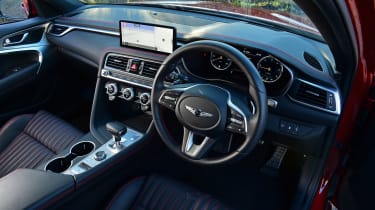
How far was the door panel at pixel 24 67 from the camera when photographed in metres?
2.30

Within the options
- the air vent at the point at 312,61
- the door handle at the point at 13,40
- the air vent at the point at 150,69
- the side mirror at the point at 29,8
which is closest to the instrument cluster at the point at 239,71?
the air vent at the point at 312,61

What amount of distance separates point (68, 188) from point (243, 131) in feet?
2.45

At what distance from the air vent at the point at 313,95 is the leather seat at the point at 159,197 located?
0.61m

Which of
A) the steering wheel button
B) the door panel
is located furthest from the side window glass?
the steering wheel button

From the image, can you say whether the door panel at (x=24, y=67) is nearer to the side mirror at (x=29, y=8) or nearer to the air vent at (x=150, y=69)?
the side mirror at (x=29, y=8)

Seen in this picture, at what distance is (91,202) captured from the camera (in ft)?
5.24

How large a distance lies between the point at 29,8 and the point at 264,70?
1.86 m

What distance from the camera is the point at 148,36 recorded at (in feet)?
5.74

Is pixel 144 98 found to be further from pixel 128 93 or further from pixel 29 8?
pixel 29 8

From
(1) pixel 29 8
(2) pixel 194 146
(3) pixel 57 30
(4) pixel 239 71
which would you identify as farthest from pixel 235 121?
(1) pixel 29 8

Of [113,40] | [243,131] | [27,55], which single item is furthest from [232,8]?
[27,55]

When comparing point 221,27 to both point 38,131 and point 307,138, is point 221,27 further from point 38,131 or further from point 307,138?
point 38,131

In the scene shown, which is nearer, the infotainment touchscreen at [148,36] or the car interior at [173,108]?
the car interior at [173,108]

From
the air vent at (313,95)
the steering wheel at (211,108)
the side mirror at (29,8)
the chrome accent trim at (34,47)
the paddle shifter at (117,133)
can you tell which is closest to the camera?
the steering wheel at (211,108)
